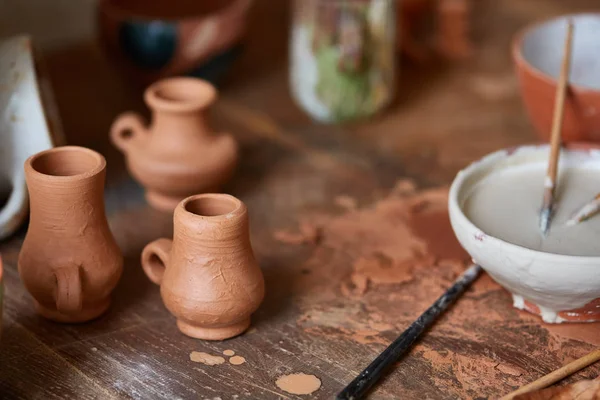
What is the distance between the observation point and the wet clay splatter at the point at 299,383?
3.26 feet

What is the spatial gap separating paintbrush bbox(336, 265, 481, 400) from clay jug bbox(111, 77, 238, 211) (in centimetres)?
44

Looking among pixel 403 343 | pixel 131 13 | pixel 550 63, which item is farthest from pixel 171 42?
pixel 403 343

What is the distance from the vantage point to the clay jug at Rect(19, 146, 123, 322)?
1023 mm

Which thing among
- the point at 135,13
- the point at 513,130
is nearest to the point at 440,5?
the point at 513,130

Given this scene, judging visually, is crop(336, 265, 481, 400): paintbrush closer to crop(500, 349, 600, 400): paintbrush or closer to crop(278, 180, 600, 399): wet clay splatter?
crop(278, 180, 600, 399): wet clay splatter

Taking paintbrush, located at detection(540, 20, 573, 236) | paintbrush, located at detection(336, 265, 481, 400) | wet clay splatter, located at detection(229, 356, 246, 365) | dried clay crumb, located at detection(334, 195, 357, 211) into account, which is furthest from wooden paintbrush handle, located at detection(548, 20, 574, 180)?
wet clay splatter, located at detection(229, 356, 246, 365)

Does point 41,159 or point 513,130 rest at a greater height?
point 41,159

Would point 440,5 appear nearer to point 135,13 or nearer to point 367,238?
point 135,13

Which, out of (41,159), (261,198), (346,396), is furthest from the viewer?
(261,198)

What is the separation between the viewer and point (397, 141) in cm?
161

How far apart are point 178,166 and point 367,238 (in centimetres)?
33

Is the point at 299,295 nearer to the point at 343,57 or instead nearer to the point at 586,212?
the point at 586,212

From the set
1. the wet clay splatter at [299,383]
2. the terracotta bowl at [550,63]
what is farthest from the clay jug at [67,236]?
the terracotta bowl at [550,63]

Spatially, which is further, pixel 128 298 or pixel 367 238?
pixel 367 238
